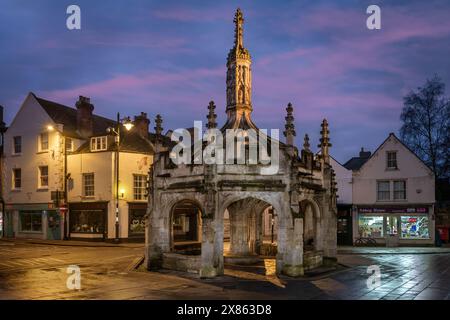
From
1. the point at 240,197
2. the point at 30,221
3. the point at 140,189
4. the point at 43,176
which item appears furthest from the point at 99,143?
the point at 240,197

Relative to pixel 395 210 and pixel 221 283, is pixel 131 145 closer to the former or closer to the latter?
pixel 395 210

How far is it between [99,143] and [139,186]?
197 inches

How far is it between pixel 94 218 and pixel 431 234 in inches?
1096

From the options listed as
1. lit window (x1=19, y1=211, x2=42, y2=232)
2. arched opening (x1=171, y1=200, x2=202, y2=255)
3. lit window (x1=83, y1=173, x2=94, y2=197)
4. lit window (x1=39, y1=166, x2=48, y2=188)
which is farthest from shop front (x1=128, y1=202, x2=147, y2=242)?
lit window (x1=19, y1=211, x2=42, y2=232)

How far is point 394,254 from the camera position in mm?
30109

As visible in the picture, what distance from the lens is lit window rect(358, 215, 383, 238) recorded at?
130ft

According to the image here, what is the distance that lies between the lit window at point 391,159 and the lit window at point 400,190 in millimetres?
1363

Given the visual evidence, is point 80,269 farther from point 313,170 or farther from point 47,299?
point 313,170

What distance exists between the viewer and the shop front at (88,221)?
39312mm

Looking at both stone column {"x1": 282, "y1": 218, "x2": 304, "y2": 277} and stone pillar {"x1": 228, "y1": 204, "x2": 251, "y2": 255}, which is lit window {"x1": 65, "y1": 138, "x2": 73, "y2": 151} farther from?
stone column {"x1": 282, "y1": 218, "x2": 304, "y2": 277}

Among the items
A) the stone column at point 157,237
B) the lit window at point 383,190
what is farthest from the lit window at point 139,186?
the stone column at point 157,237

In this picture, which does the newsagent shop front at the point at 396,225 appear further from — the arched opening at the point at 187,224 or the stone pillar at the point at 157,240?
the stone pillar at the point at 157,240

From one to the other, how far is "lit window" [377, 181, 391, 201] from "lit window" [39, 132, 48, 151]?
97.6ft

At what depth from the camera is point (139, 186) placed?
40.7 m
